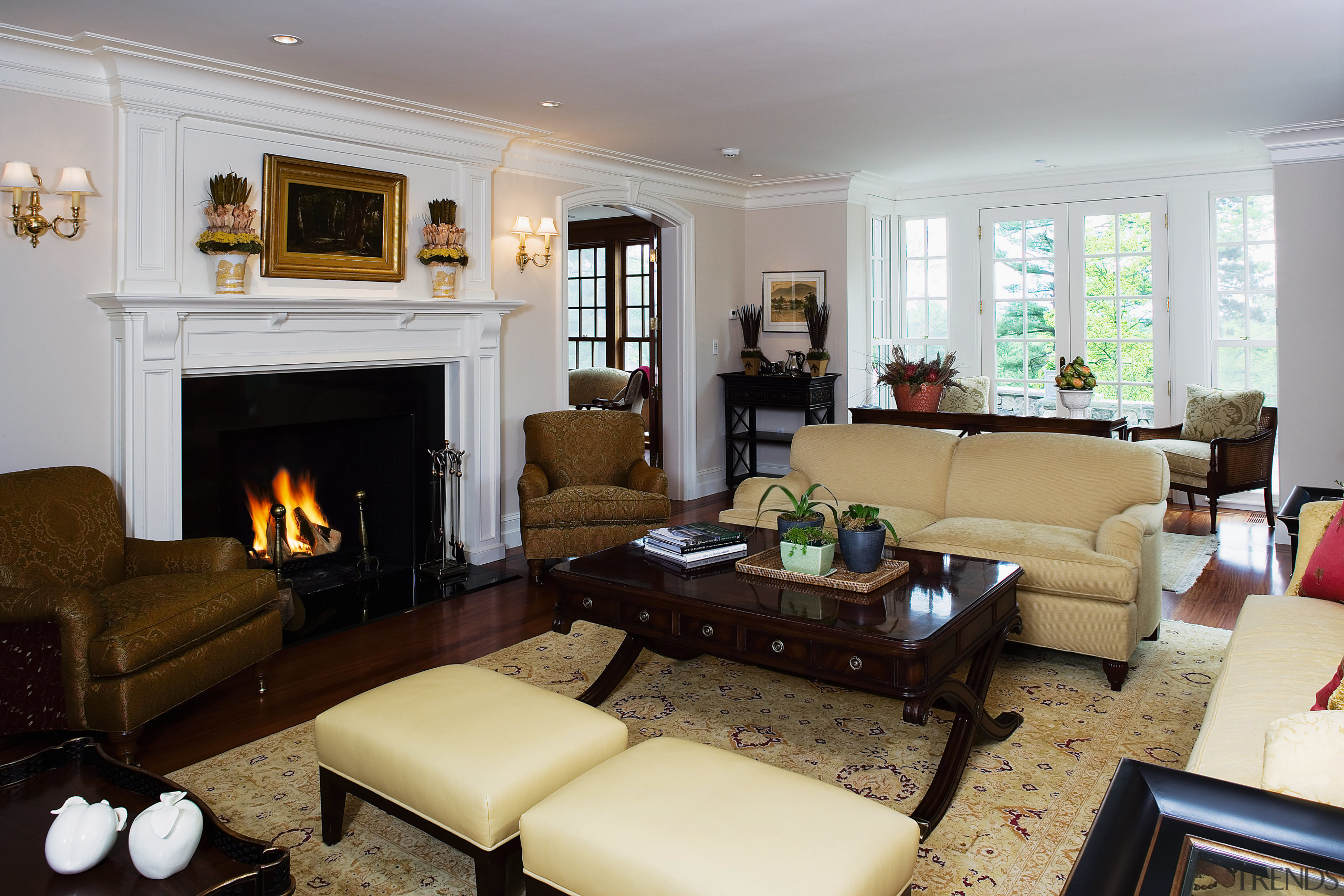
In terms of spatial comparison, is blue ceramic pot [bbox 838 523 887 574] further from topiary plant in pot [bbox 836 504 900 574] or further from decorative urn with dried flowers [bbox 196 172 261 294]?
decorative urn with dried flowers [bbox 196 172 261 294]

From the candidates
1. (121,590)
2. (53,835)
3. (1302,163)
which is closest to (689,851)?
(53,835)

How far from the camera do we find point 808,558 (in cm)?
299

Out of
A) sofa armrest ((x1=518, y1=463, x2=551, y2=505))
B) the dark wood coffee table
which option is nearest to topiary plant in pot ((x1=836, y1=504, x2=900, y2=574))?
the dark wood coffee table

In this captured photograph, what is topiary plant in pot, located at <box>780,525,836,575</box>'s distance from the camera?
2.98 metres

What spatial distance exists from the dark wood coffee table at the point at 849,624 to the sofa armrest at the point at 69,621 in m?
1.45

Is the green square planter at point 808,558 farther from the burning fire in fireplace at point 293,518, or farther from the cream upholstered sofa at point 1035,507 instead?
the burning fire in fireplace at point 293,518

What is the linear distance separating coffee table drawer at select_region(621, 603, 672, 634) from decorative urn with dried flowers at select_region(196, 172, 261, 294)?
2485 millimetres

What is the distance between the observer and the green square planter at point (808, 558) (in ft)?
9.77

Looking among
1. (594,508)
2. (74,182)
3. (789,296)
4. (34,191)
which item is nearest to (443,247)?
(594,508)

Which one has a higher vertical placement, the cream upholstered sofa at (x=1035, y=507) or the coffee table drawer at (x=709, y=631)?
the cream upholstered sofa at (x=1035, y=507)

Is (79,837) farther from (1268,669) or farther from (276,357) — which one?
(276,357)

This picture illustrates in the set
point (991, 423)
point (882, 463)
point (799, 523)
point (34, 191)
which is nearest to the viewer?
point (799, 523)

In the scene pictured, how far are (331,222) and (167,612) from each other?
2309 mm

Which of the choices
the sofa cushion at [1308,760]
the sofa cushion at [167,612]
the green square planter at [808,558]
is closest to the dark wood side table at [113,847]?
the sofa cushion at [167,612]
